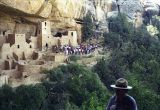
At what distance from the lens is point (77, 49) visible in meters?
23.3

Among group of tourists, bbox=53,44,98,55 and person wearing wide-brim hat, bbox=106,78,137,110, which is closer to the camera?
person wearing wide-brim hat, bbox=106,78,137,110

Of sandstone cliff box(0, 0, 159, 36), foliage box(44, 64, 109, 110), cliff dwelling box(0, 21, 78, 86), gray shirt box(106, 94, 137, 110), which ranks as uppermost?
sandstone cliff box(0, 0, 159, 36)

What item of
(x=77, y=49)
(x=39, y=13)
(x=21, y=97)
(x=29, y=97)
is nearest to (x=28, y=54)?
(x=39, y=13)

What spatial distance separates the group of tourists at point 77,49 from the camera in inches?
878

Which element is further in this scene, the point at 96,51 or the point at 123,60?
the point at 123,60

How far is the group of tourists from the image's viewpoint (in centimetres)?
2230

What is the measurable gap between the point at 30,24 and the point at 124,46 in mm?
8396

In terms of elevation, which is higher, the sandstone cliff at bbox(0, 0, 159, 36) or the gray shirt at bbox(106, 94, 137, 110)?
the sandstone cliff at bbox(0, 0, 159, 36)

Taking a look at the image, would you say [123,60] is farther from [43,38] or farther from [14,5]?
[14,5]

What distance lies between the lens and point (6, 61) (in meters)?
18.8

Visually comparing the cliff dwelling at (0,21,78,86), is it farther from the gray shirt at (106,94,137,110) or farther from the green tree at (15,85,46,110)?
the gray shirt at (106,94,137,110)

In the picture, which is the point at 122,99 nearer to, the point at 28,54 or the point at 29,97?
the point at 29,97

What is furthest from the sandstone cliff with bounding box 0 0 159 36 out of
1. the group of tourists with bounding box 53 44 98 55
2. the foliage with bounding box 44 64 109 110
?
the foliage with bounding box 44 64 109 110

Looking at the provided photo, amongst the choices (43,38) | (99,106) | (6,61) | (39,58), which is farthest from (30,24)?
(99,106)
